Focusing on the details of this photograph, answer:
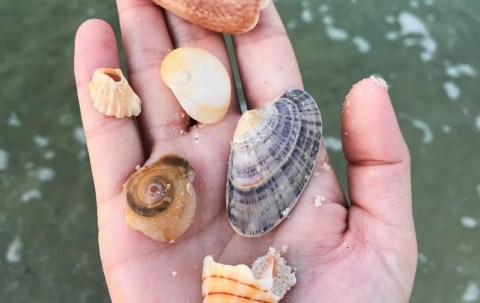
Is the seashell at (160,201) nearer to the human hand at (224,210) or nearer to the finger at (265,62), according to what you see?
the human hand at (224,210)

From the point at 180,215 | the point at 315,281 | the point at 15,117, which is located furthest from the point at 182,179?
the point at 15,117

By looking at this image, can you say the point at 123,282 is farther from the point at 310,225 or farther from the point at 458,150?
the point at 458,150

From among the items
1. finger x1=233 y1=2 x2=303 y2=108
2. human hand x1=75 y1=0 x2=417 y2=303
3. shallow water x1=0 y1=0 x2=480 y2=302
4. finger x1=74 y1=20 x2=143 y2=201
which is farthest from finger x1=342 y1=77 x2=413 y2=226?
shallow water x1=0 y1=0 x2=480 y2=302

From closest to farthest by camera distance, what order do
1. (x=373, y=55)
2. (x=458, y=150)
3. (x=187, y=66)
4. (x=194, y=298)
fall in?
(x=194, y=298) → (x=187, y=66) → (x=458, y=150) → (x=373, y=55)

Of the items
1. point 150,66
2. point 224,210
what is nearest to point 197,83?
point 150,66

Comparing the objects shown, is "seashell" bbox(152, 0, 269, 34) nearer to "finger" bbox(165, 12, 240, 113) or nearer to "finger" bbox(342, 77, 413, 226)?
"finger" bbox(165, 12, 240, 113)

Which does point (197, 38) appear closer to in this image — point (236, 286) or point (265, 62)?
point (265, 62)

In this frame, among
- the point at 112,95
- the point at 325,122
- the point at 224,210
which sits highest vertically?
the point at 112,95
